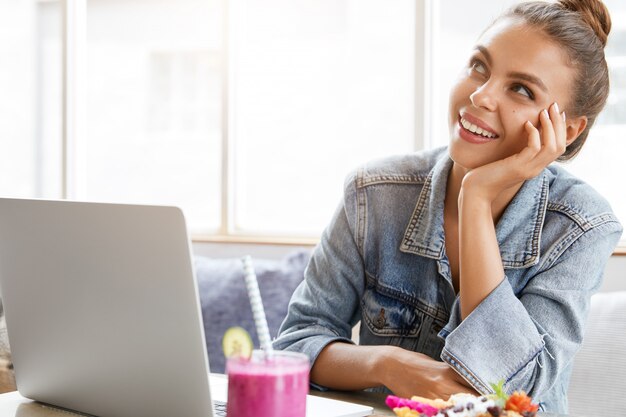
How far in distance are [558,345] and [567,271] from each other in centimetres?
14

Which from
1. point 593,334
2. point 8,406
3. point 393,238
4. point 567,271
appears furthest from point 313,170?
point 8,406

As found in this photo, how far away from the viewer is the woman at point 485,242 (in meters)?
1.43

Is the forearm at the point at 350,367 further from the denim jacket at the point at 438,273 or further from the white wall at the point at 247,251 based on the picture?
the white wall at the point at 247,251

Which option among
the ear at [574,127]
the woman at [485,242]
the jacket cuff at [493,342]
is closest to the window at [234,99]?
the ear at [574,127]

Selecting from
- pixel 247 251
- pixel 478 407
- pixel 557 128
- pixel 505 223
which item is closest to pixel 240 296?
pixel 247 251

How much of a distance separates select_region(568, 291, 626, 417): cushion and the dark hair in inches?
26.9

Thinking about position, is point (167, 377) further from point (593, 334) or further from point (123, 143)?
point (123, 143)

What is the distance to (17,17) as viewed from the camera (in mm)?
3801

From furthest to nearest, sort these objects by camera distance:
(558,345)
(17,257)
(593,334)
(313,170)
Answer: (313,170)
(593,334)
(558,345)
(17,257)

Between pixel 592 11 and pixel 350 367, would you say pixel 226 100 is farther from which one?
pixel 350 367

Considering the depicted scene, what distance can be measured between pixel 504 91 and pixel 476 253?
31 cm

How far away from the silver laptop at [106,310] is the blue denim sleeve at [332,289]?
38cm

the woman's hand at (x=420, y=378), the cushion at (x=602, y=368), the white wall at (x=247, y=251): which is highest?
the white wall at (x=247, y=251)

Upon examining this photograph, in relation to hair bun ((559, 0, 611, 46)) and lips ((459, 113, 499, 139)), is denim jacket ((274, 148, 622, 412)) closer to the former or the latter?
lips ((459, 113, 499, 139))
